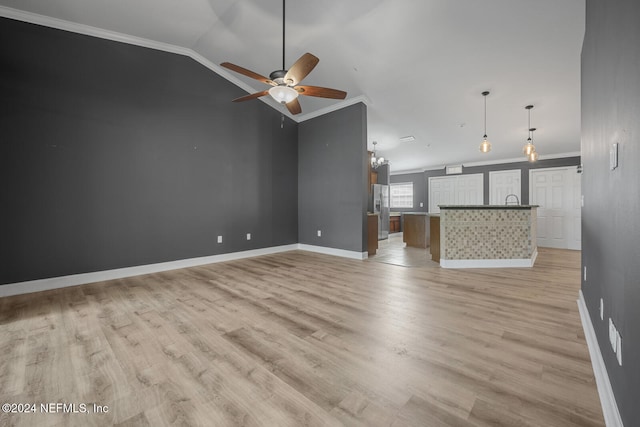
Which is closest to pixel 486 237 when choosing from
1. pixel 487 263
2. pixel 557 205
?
pixel 487 263

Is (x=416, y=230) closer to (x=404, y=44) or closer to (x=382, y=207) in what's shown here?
(x=382, y=207)

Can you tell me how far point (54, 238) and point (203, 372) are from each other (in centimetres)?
338

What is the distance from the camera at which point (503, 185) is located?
788cm

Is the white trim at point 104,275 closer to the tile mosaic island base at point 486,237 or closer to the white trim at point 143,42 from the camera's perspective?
the white trim at point 143,42

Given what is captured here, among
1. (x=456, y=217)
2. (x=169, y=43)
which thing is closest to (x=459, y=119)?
(x=456, y=217)

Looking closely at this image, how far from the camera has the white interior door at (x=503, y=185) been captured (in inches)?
300

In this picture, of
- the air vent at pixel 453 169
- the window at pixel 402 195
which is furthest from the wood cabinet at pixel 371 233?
the window at pixel 402 195

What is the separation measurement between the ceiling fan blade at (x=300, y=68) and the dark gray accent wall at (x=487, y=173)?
7.97 meters

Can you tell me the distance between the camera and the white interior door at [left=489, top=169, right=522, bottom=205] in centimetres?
762

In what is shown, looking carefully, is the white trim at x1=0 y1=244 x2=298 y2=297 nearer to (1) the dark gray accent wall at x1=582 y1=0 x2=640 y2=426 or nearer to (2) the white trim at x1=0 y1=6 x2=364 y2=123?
(2) the white trim at x1=0 y1=6 x2=364 y2=123

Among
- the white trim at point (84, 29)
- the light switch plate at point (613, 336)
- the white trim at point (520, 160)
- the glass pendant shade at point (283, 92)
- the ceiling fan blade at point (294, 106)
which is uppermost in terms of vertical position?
the white trim at point (84, 29)

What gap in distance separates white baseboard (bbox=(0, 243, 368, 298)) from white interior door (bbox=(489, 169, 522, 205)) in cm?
572

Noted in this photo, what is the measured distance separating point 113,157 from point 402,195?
31.4ft

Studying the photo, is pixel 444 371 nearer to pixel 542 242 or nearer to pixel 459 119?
pixel 459 119
